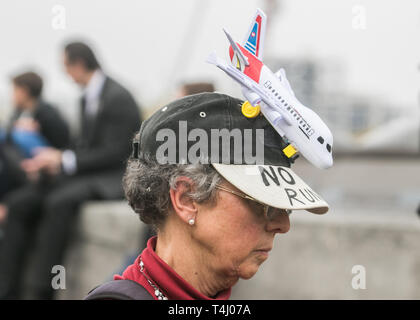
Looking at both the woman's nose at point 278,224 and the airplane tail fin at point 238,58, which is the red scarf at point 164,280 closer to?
the woman's nose at point 278,224

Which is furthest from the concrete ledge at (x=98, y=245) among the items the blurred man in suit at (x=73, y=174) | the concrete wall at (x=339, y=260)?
the concrete wall at (x=339, y=260)

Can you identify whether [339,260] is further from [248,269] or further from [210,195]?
[210,195]

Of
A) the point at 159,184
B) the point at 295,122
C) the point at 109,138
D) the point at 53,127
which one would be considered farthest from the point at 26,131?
the point at 295,122

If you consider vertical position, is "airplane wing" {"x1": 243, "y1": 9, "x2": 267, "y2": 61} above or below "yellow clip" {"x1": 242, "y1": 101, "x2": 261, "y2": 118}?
above

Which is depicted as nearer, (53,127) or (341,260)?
(341,260)

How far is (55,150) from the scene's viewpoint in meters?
6.01

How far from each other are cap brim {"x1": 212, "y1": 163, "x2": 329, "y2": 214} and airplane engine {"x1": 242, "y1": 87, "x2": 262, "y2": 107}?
0.18 m

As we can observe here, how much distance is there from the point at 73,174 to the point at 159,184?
3.72 m

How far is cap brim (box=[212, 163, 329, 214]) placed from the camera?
187cm

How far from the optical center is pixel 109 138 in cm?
540
